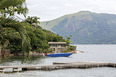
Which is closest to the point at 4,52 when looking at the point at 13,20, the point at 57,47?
the point at 57,47

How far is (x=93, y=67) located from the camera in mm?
49938

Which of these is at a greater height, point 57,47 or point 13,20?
point 13,20

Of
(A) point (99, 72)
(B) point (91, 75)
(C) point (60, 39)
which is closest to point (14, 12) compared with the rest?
(B) point (91, 75)

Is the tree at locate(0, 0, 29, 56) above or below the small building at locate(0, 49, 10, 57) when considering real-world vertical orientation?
above

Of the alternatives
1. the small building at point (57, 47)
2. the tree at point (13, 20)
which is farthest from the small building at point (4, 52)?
the tree at point (13, 20)

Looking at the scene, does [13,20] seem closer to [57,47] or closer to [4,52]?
[4,52]

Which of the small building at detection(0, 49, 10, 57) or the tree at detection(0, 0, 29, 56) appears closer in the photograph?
the tree at detection(0, 0, 29, 56)

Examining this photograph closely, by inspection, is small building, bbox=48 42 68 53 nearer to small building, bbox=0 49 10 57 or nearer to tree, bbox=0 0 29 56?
small building, bbox=0 49 10 57

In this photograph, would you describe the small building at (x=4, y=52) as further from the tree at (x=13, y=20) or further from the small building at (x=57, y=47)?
the tree at (x=13, y=20)

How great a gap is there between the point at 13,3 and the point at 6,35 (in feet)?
8.57

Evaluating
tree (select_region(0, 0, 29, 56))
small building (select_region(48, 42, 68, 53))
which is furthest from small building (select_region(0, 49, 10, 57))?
tree (select_region(0, 0, 29, 56))

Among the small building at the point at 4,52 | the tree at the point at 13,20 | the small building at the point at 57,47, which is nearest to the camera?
the tree at the point at 13,20

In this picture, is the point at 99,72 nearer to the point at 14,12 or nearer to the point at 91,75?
the point at 91,75

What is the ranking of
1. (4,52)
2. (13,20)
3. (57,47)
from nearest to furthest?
(13,20) → (4,52) → (57,47)
